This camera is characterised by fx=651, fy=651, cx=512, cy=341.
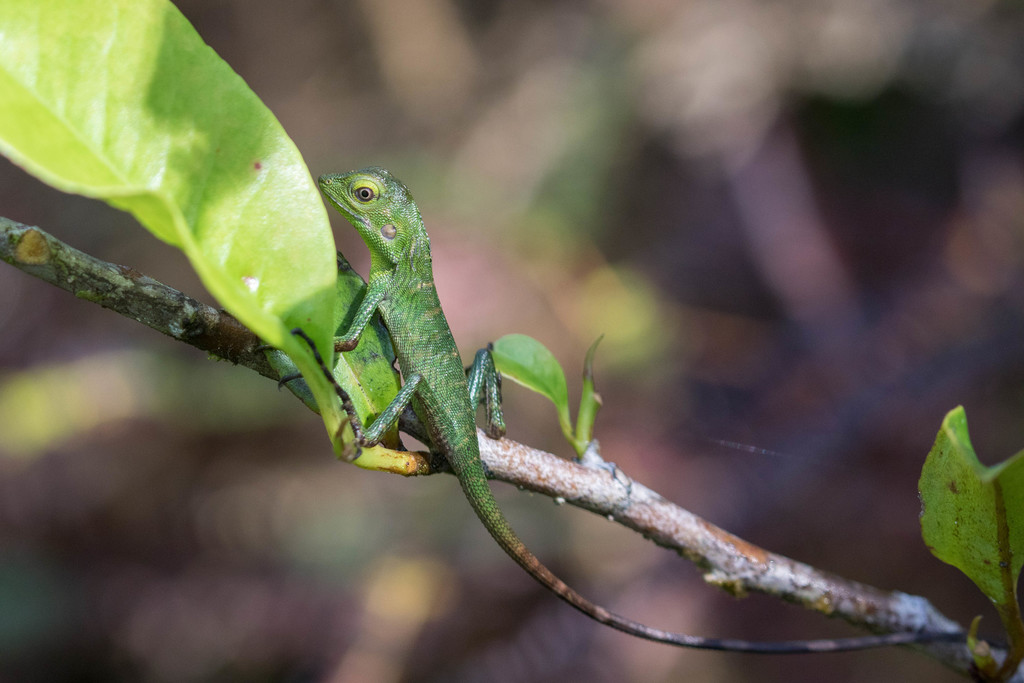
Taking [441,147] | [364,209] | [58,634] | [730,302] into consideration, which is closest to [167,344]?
[58,634]

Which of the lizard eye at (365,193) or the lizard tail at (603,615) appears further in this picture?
the lizard eye at (365,193)

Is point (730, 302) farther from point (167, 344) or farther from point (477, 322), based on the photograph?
point (167, 344)

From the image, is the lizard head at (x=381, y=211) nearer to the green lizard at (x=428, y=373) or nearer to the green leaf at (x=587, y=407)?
the green lizard at (x=428, y=373)

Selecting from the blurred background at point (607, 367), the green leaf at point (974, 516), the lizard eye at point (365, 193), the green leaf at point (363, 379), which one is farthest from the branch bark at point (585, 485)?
the blurred background at point (607, 367)

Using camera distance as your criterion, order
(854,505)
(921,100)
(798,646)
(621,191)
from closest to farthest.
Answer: (798,646) → (854,505) → (921,100) → (621,191)

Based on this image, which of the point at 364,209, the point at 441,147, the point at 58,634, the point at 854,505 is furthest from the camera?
the point at 441,147

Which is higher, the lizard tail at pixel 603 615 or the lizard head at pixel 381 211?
the lizard head at pixel 381 211
